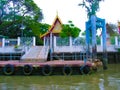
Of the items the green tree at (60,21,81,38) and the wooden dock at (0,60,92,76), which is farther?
the green tree at (60,21,81,38)

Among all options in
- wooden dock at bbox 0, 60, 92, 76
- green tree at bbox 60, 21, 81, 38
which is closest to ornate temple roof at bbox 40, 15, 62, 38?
green tree at bbox 60, 21, 81, 38

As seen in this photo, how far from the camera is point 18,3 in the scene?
3766cm

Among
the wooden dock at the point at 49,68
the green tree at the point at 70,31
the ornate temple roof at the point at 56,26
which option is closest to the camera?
the wooden dock at the point at 49,68

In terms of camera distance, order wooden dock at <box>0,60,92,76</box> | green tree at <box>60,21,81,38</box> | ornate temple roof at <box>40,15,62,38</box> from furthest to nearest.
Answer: ornate temple roof at <box>40,15,62,38</box>
green tree at <box>60,21,81,38</box>
wooden dock at <box>0,60,92,76</box>

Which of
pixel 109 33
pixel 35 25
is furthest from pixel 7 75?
pixel 35 25

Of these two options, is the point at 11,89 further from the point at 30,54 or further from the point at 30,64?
the point at 30,54

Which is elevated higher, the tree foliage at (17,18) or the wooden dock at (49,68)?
the tree foliage at (17,18)

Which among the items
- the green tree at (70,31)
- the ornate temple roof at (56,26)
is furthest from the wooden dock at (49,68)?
the ornate temple roof at (56,26)

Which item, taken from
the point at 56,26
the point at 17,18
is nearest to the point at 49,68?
the point at 56,26

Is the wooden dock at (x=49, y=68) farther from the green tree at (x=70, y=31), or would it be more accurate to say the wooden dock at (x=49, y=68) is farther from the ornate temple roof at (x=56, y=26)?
the ornate temple roof at (x=56, y=26)

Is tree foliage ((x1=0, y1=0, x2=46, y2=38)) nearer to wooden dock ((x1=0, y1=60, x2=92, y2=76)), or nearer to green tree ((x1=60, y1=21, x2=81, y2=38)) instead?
green tree ((x1=60, y1=21, x2=81, y2=38))

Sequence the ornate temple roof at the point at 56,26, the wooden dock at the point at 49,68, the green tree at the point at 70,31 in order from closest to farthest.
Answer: the wooden dock at the point at 49,68, the green tree at the point at 70,31, the ornate temple roof at the point at 56,26

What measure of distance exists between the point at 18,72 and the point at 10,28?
2050 centimetres

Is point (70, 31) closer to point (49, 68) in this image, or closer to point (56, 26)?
point (56, 26)
